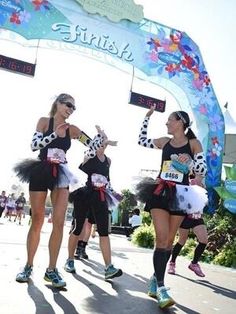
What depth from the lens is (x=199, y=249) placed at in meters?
6.33

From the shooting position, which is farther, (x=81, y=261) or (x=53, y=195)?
(x=81, y=261)

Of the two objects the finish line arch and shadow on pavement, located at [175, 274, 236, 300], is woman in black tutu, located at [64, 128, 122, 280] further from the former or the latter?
the finish line arch

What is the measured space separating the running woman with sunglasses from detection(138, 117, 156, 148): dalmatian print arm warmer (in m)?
0.69

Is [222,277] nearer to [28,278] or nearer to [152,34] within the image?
[28,278]

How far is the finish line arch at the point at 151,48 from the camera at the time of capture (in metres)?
11.5

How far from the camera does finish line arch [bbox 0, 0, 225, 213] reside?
11.5 m

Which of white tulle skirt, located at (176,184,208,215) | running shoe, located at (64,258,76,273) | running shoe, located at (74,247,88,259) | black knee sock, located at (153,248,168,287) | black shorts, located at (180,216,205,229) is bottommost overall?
running shoe, located at (74,247,88,259)

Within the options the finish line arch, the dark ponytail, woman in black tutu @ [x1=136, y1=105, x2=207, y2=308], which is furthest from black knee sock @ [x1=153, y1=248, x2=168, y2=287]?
the finish line arch

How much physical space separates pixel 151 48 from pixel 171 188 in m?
9.31

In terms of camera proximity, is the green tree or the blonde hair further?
the green tree

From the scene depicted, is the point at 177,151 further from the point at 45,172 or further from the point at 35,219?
the point at 35,219

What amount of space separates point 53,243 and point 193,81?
9771mm

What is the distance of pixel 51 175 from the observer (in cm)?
414

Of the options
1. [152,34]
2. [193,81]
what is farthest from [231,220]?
[152,34]
